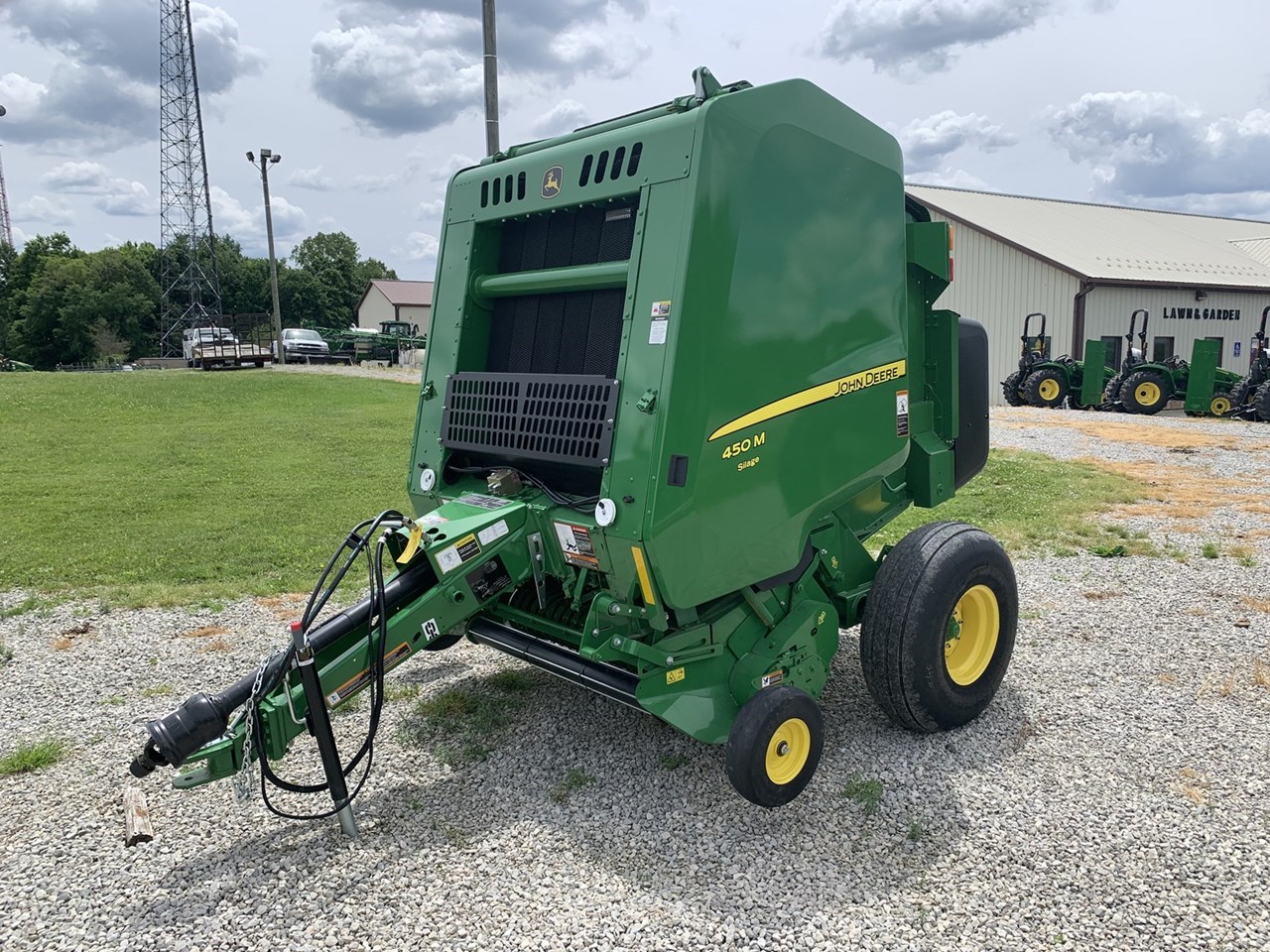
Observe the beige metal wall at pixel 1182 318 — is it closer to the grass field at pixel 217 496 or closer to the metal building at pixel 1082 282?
the metal building at pixel 1082 282

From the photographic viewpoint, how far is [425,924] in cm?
304

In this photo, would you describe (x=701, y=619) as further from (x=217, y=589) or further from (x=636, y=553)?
(x=217, y=589)

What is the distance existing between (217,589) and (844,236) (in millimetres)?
5496

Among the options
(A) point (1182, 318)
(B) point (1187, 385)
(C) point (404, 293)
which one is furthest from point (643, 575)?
(C) point (404, 293)

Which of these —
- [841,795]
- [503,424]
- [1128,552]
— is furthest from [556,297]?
[1128,552]

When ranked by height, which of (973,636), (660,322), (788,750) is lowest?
(788,750)

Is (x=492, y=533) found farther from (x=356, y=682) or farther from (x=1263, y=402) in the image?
(x=1263, y=402)

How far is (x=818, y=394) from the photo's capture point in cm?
384

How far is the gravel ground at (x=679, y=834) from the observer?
3039 millimetres

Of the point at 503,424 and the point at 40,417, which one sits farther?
the point at 40,417

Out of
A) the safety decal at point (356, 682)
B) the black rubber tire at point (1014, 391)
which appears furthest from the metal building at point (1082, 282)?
the safety decal at point (356, 682)

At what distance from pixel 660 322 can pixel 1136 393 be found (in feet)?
67.7

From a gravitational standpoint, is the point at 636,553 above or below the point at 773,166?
below

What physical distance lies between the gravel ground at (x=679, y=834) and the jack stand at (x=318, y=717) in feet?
0.84
